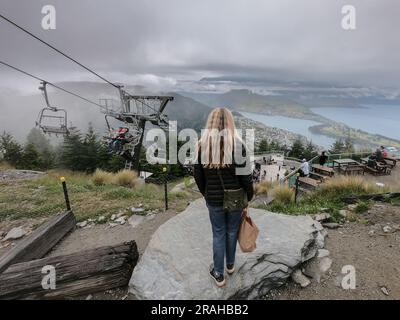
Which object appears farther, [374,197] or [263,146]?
[263,146]

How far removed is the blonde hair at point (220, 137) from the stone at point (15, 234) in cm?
541

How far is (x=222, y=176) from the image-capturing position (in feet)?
9.30

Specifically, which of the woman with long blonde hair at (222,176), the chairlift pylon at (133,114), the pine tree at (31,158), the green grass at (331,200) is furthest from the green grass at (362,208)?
the pine tree at (31,158)

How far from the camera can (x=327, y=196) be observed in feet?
26.0

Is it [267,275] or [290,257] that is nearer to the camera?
[267,275]

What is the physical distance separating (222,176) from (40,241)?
13.0 feet

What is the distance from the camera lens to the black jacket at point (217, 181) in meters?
2.83

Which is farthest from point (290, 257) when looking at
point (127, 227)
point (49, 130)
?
point (49, 130)

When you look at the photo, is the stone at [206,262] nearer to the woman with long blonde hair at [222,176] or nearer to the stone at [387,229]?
the woman with long blonde hair at [222,176]

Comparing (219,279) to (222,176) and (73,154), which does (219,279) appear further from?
(73,154)

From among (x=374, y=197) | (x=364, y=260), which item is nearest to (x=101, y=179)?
(x=364, y=260)

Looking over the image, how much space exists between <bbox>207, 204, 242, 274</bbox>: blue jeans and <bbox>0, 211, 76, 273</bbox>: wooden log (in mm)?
3279
